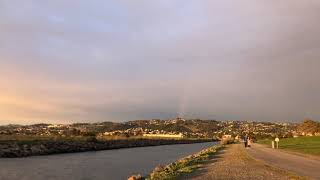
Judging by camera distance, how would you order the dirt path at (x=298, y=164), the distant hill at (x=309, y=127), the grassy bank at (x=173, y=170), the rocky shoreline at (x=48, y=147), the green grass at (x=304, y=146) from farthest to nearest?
the distant hill at (x=309, y=127) → the rocky shoreline at (x=48, y=147) → the green grass at (x=304, y=146) → the dirt path at (x=298, y=164) → the grassy bank at (x=173, y=170)

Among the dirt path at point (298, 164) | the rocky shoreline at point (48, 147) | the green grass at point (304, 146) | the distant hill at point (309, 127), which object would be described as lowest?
the rocky shoreline at point (48, 147)

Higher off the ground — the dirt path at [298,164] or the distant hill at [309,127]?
the distant hill at [309,127]

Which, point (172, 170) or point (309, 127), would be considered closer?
point (172, 170)

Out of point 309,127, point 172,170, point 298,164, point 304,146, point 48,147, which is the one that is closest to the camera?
point 172,170

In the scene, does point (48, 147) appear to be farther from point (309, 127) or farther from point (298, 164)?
point (309, 127)

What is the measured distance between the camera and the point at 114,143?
107375mm

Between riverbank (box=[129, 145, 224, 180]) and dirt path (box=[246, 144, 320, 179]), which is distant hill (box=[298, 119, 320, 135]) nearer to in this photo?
dirt path (box=[246, 144, 320, 179])

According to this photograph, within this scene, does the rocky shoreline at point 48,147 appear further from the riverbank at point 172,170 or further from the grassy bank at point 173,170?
the grassy bank at point 173,170

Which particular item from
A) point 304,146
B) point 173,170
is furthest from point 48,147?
point 173,170

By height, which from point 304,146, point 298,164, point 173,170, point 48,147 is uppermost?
point 304,146

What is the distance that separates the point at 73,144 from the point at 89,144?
7989mm

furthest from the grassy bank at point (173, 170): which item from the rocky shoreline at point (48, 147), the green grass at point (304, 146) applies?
the rocky shoreline at point (48, 147)

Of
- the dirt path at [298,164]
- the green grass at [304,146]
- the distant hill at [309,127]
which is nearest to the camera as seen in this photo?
the dirt path at [298,164]

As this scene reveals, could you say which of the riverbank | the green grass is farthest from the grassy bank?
the green grass
